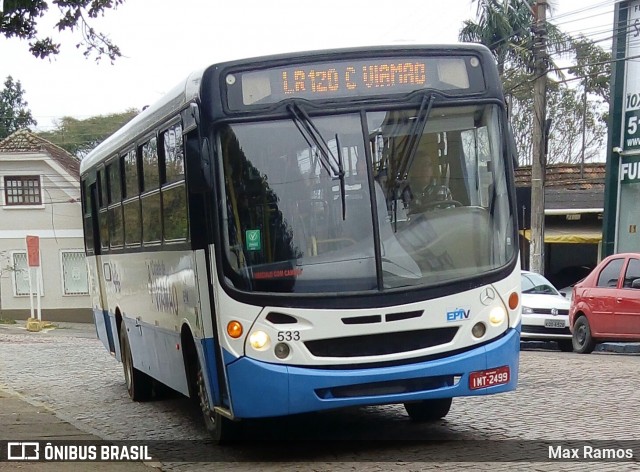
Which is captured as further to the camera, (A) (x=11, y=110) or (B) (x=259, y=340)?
(A) (x=11, y=110)

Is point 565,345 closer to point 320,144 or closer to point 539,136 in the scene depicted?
point 539,136

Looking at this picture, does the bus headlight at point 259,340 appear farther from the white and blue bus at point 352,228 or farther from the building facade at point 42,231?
the building facade at point 42,231

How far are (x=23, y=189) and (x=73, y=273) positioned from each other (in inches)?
155

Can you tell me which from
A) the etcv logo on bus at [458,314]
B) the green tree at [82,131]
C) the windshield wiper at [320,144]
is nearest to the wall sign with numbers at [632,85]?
the etcv logo on bus at [458,314]

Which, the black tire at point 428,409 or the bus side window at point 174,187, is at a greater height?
the bus side window at point 174,187

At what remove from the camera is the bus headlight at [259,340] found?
7.70m

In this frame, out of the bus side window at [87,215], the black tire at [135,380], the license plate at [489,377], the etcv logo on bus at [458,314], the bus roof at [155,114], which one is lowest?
the black tire at [135,380]

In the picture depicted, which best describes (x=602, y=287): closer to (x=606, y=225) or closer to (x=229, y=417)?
(x=606, y=225)

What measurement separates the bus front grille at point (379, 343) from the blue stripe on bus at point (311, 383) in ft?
0.40

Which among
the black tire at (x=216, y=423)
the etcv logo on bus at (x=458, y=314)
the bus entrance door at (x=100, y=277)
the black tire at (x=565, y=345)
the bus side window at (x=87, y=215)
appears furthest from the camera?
the black tire at (x=565, y=345)

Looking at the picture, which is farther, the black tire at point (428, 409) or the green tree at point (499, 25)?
the green tree at point (499, 25)

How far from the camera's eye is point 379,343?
781 centimetres

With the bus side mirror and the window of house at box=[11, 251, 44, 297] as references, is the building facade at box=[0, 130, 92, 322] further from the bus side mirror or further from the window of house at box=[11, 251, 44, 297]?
the bus side mirror

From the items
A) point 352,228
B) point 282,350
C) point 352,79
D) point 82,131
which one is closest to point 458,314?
point 352,228
